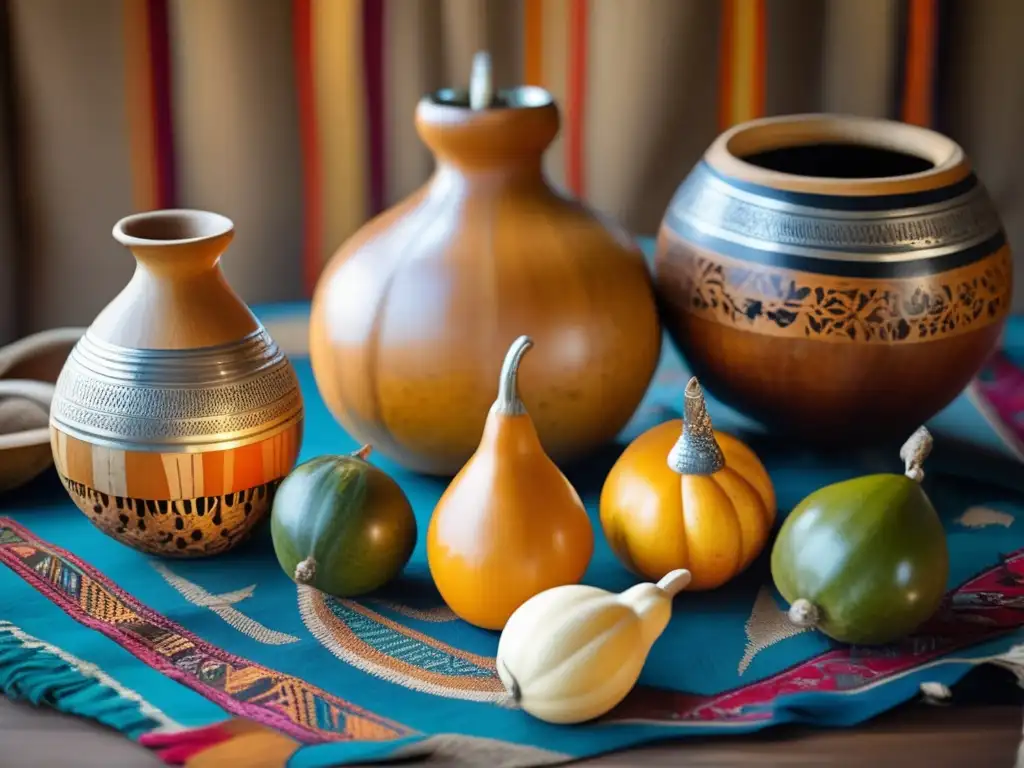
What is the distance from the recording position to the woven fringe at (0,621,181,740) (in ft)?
2.15

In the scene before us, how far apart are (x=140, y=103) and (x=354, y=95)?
196mm

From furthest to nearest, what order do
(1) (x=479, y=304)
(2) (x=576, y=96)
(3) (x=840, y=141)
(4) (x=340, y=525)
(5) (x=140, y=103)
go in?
1. (2) (x=576, y=96)
2. (5) (x=140, y=103)
3. (3) (x=840, y=141)
4. (1) (x=479, y=304)
5. (4) (x=340, y=525)

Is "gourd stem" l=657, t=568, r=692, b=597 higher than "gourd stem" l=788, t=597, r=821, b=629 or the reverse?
higher

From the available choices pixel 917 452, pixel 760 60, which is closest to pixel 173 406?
pixel 917 452

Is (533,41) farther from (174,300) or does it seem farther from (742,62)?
(174,300)

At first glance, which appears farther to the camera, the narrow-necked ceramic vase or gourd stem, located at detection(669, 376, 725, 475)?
the narrow-necked ceramic vase

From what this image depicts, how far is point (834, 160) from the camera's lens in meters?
1.00

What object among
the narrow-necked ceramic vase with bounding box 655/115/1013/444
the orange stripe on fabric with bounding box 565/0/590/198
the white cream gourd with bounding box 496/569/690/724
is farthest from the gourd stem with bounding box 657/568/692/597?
the orange stripe on fabric with bounding box 565/0/590/198

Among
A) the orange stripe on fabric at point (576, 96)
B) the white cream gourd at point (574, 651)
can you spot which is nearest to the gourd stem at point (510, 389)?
the white cream gourd at point (574, 651)

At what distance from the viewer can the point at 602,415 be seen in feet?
2.92

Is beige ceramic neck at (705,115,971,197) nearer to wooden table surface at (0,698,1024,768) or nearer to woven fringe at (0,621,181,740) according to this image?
wooden table surface at (0,698,1024,768)

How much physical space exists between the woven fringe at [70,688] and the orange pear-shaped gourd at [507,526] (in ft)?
0.55

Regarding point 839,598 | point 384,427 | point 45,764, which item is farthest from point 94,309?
point 839,598

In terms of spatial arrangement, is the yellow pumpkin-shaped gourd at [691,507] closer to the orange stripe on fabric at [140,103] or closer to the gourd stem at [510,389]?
the gourd stem at [510,389]
